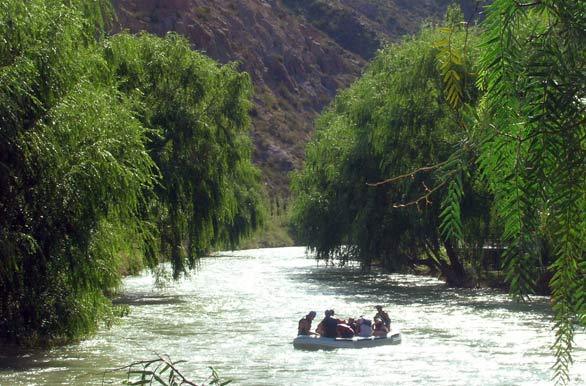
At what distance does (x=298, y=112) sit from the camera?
396 feet

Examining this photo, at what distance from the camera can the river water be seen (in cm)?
1786

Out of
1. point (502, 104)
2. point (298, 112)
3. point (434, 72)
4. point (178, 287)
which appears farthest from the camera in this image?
point (298, 112)

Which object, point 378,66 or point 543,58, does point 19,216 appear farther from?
point 378,66

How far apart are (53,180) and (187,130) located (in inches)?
487

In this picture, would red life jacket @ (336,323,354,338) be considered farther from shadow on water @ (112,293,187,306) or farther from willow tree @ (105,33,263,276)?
shadow on water @ (112,293,187,306)

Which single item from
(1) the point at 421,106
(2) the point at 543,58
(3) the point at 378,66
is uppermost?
(3) the point at 378,66

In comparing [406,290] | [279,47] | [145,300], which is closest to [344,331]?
[145,300]

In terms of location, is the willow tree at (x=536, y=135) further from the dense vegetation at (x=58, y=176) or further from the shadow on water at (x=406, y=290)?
the shadow on water at (x=406, y=290)

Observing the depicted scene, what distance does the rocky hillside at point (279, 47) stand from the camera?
350 ft

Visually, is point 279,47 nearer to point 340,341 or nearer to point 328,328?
point 328,328

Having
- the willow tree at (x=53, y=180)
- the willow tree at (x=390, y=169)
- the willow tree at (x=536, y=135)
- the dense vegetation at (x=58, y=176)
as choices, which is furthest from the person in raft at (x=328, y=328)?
the willow tree at (x=536, y=135)

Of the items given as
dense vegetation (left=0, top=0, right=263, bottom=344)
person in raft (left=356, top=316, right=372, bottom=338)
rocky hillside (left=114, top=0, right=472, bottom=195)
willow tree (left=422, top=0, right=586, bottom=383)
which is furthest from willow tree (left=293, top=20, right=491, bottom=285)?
rocky hillside (left=114, top=0, right=472, bottom=195)

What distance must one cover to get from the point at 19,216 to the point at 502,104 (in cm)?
1588

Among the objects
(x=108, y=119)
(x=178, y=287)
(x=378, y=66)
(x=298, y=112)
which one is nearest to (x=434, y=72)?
(x=378, y=66)
